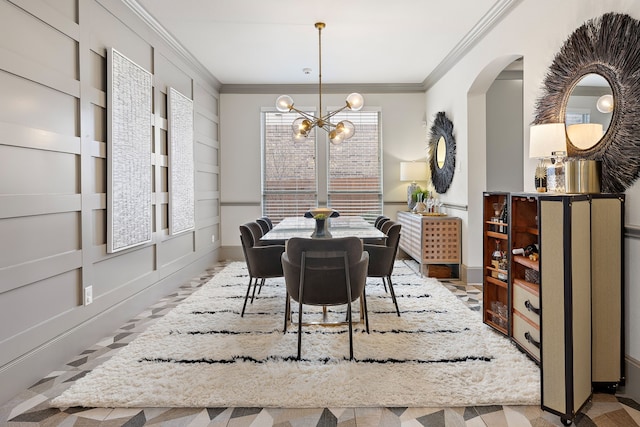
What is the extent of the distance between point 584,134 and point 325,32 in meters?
2.70

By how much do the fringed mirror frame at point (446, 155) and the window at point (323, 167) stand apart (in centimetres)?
89

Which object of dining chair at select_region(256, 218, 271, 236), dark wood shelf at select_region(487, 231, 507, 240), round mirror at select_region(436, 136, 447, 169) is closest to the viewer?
dark wood shelf at select_region(487, 231, 507, 240)

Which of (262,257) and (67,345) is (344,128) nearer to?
(262,257)

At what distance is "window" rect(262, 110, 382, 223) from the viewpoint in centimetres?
649

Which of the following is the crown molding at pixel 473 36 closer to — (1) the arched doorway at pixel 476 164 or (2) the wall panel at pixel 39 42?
(1) the arched doorway at pixel 476 164

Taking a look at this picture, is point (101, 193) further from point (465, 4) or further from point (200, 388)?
point (465, 4)

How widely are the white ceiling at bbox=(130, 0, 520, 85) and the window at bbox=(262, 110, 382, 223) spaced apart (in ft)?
2.91

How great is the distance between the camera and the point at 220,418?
1964 mm

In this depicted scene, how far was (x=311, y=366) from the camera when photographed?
2490mm

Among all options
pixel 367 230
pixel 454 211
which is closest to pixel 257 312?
pixel 367 230

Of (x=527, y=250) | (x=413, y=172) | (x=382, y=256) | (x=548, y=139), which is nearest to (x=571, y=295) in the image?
(x=527, y=250)

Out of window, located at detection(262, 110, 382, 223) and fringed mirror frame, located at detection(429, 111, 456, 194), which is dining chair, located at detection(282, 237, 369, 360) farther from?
window, located at detection(262, 110, 382, 223)

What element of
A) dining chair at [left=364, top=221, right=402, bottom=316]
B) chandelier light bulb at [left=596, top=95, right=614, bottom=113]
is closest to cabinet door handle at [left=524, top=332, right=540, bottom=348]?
dining chair at [left=364, top=221, right=402, bottom=316]

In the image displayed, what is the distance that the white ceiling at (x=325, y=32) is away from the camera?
3656mm
